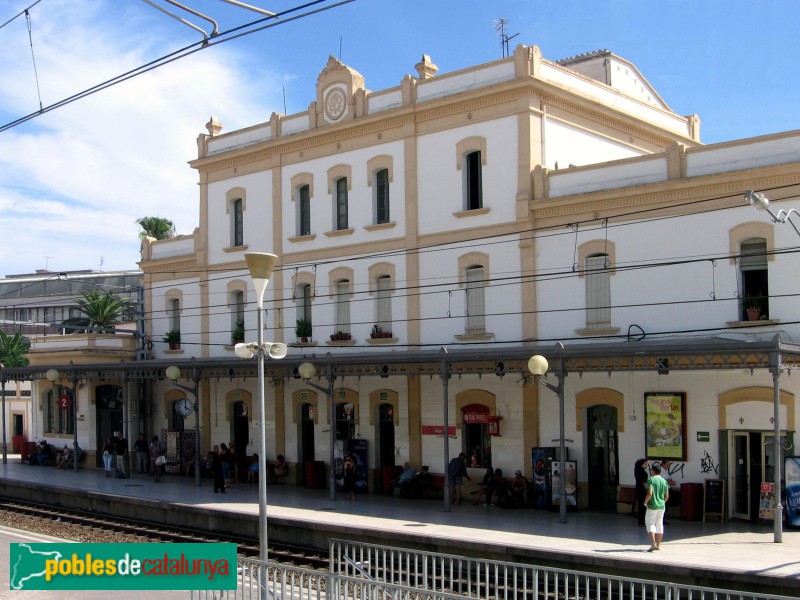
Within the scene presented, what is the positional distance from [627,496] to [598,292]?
456cm

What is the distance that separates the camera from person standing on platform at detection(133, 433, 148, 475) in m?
30.2

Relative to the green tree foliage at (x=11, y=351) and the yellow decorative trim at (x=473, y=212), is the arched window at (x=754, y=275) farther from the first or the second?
the green tree foliage at (x=11, y=351)

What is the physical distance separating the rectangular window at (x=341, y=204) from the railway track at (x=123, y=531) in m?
9.78

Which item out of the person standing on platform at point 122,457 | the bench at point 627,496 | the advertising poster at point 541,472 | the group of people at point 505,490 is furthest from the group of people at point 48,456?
the bench at point 627,496

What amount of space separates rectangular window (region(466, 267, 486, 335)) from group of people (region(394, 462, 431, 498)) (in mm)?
3710

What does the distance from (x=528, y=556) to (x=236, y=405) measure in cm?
1614

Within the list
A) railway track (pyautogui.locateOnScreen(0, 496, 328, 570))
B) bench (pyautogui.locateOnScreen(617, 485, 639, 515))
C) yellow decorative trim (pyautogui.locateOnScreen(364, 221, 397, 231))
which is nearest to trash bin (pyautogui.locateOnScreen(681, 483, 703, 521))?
bench (pyautogui.locateOnScreen(617, 485, 639, 515))

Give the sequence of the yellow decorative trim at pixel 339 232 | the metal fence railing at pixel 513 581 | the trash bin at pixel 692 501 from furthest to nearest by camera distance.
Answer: the yellow decorative trim at pixel 339 232 < the trash bin at pixel 692 501 < the metal fence railing at pixel 513 581

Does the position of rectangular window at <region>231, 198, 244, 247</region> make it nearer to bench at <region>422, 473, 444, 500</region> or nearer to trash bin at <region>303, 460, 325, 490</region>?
trash bin at <region>303, 460, 325, 490</region>

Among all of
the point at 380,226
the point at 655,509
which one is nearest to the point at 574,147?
the point at 380,226

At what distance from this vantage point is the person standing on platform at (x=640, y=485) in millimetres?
18828

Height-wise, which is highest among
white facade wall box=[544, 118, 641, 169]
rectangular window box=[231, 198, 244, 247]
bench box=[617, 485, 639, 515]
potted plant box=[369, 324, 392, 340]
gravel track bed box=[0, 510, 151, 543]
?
white facade wall box=[544, 118, 641, 169]

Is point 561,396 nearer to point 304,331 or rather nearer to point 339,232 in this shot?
point 339,232

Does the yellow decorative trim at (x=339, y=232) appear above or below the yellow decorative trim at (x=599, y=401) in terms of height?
above
